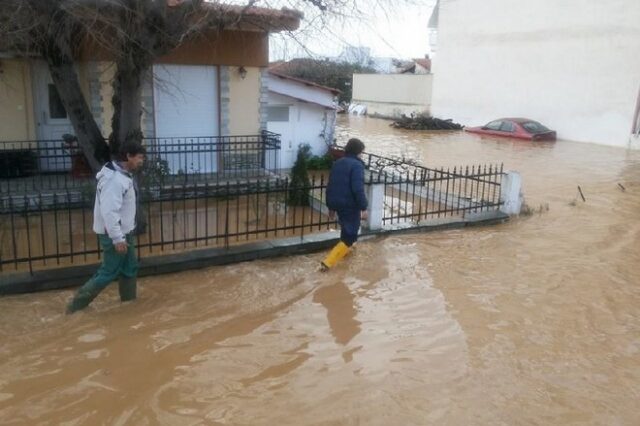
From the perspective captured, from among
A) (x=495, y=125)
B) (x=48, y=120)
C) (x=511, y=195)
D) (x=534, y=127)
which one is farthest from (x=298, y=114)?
(x=495, y=125)

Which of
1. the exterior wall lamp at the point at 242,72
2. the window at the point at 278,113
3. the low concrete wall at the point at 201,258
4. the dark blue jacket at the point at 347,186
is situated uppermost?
the exterior wall lamp at the point at 242,72

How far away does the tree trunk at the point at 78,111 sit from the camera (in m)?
8.65

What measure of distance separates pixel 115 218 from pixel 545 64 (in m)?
27.7

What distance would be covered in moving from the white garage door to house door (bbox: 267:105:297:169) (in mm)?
2325

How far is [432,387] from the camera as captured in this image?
4516 millimetres

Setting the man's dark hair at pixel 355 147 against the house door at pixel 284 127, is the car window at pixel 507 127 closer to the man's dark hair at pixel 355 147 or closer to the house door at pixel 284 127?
the house door at pixel 284 127

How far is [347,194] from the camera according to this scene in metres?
7.08

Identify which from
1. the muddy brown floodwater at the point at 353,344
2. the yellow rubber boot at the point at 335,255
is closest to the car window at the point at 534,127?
the muddy brown floodwater at the point at 353,344

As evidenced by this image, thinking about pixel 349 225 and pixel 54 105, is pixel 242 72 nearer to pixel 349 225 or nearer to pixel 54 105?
pixel 54 105

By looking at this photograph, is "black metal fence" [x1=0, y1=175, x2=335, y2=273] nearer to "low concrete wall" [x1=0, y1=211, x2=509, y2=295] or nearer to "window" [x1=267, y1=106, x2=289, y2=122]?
"low concrete wall" [x1=0, y1=211, x2=509, y2=295]

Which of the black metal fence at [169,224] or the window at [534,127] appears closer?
the black metal fence at [169,224]

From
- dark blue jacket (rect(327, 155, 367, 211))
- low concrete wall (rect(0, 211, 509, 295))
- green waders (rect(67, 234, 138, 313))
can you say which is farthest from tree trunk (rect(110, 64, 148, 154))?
dark blue jacket (rect(327, 155, 367, 211))

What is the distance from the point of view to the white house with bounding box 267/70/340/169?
615 inches

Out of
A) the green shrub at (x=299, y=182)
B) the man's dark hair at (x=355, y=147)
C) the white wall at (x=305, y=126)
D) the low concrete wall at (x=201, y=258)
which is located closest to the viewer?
the low concrete wall at (x=201, y=258)
